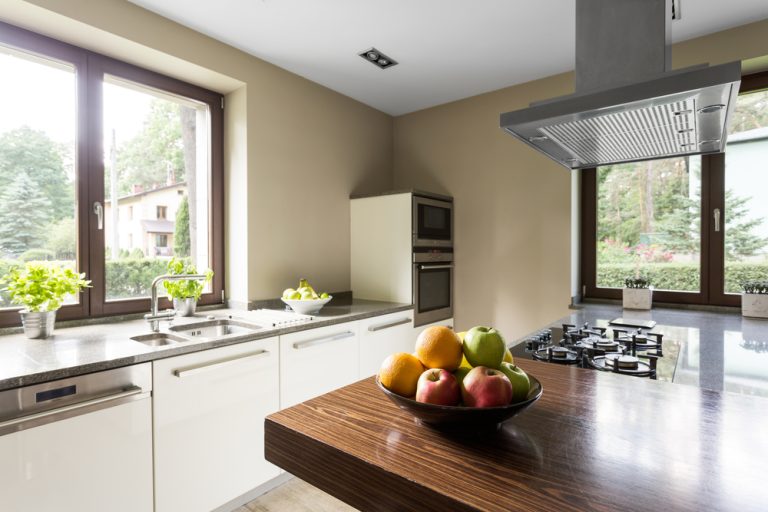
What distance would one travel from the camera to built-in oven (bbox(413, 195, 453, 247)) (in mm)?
3023

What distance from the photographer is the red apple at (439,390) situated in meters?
0.69

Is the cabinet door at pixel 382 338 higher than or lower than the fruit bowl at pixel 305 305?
lower

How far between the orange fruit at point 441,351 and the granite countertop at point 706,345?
715mm

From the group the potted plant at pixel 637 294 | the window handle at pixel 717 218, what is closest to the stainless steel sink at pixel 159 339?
the potted plant at pixel 637 294

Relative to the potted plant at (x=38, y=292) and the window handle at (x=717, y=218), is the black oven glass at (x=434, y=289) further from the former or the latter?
the potted plant at (x=38, y=292)

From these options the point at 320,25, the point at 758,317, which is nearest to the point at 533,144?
the point at 320,25

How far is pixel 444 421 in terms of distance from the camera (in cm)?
69

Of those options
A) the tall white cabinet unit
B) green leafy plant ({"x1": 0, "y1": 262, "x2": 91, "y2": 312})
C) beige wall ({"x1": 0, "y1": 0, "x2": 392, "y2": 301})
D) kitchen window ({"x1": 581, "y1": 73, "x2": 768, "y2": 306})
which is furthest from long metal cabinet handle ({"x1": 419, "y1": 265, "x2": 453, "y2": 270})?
green leafy plant ({"x1": 0, "y1": 262, "x2": 91, "y2": 312})

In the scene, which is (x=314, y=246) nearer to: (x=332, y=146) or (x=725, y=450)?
(x=332, y=146)

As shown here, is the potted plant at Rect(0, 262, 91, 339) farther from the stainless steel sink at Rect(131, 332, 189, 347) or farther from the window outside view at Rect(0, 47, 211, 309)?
the stainless steel sink at Rect(131, 332, 189, 347)

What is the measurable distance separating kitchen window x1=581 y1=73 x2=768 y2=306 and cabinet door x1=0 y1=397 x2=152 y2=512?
9.49ft

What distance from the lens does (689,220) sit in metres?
2.69

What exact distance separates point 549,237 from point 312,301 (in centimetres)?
172

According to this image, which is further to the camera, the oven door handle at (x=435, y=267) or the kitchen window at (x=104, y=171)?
the oven door handle at (x=435, y=267)
